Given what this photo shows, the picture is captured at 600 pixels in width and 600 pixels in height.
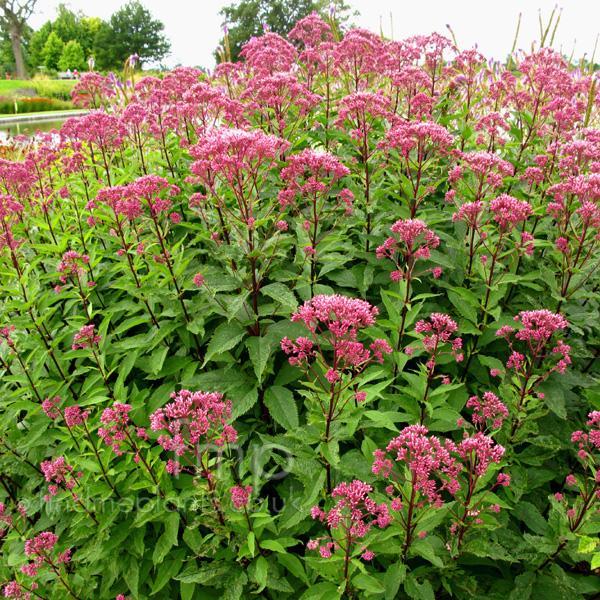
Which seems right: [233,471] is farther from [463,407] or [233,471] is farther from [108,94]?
[108,94]

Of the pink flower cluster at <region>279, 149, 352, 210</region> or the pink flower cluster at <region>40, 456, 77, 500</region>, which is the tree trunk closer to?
the pink flower cluster at <region>279, 149, 352, 210</region>

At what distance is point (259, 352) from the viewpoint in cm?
350

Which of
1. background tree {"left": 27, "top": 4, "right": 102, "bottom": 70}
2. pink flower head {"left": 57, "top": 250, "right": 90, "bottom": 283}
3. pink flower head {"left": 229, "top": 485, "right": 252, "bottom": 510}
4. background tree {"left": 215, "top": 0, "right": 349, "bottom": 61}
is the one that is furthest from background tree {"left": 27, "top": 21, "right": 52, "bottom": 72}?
pink flower head {"left": 229, "top": 485, "right": 252, "bottom": 510}

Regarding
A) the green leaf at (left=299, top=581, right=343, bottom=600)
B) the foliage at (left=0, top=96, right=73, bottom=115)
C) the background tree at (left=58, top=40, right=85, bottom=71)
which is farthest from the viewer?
the background tree at (left=58, top=40, right=85, bottom=71)

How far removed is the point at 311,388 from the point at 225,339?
0.99 meters

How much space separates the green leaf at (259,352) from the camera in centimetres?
339

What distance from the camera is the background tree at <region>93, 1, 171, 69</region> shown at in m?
89.1

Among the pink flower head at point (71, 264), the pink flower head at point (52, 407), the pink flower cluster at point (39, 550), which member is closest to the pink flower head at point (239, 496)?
the pink flower cluster at point (39, 550)

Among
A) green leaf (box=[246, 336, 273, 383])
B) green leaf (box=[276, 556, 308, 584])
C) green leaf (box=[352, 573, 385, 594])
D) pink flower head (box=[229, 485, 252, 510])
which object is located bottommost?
green leaf (box=[276, 556, 308, 584])

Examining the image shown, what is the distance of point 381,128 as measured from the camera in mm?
5707

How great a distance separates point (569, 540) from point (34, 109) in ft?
182

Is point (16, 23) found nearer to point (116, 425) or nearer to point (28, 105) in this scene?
point (28, 105)

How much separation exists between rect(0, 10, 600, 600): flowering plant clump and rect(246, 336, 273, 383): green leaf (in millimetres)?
17

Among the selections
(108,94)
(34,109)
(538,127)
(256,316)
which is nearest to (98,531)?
(256,316)
